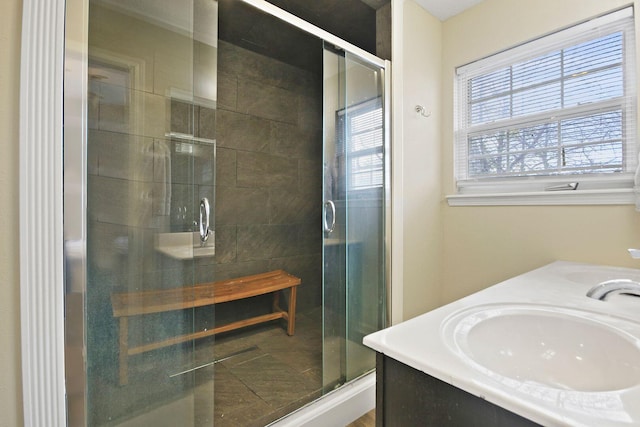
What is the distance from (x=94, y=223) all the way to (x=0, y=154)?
0.28 m

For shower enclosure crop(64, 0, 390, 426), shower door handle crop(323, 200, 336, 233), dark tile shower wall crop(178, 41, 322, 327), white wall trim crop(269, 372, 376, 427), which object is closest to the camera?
shower enclosure crop(64, 0, 390, 426)

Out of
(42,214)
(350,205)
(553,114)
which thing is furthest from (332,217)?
(553,114)

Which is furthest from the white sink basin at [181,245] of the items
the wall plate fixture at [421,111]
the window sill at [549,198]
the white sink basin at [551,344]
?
the window sill at [549,198]

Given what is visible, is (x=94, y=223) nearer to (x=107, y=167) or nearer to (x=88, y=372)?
(x=107, y=167)

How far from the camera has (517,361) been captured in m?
0.93

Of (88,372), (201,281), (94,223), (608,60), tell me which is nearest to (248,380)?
(201,281)

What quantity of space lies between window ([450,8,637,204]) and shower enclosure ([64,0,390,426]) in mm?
755

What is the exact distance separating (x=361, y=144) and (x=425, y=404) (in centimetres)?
141

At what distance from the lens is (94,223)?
970mm

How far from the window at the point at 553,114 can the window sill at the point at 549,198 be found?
0.17 feet

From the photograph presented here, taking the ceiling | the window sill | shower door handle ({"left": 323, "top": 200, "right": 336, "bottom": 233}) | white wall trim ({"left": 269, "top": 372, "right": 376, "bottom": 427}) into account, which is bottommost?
white wall trim ({"left": 269, "top": 372, "right": 376, "bottom": 427})

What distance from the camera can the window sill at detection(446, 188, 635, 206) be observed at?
154cm

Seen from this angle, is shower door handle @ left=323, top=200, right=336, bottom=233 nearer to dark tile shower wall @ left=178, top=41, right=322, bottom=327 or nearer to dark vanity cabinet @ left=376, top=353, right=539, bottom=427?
dark vanity cabinet @ left=376, top=353, right=539, bottom=427

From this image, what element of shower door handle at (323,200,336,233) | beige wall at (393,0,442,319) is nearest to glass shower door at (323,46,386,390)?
shower door handle at (323,200,336,233)
